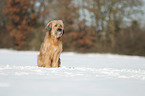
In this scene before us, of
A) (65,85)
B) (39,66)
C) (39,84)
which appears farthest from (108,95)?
(39,66)

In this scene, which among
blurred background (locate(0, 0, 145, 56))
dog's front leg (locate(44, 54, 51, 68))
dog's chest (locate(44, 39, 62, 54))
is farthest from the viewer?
blurred background (locate(0, 0, 145, 56))

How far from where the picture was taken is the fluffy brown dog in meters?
7.46

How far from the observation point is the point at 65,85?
15.9 ft

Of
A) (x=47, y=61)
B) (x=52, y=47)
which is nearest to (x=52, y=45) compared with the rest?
(x=52, y=47)

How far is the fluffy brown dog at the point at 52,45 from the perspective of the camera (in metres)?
7.46

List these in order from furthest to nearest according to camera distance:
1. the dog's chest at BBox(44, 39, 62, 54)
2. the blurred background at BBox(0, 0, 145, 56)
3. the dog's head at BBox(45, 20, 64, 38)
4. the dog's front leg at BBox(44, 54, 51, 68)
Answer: the blurred background at BBox(0, 0, 145, 56) → the dog's front leg at BBox(44, 54, 51, 68) → the dog's chest at BBox(44, 39, 62, 54) → the dog's head at BBox(45, 20, 64, 38)

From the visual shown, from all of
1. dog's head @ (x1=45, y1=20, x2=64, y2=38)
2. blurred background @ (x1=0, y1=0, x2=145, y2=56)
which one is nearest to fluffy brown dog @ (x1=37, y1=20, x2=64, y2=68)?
dog's head @ (x1=45, y1=20, x2=64, y2=38)

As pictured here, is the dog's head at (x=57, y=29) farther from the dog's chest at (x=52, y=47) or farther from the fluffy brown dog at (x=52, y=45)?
the dog's chest at (x=52, y=47)

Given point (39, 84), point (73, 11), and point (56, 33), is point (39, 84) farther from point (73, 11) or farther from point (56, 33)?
point (73, 11)

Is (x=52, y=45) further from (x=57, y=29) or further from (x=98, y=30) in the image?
(x=98, y=30)

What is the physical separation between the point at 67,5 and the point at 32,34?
6.37 m

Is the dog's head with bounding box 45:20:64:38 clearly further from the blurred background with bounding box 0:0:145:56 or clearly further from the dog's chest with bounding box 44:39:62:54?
the blurred background with bounding box 0:0:145:56

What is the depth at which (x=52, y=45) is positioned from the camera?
306 inches

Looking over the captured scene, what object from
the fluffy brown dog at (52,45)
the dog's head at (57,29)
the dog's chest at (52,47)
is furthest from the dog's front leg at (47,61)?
the dog's head at (57,29)
